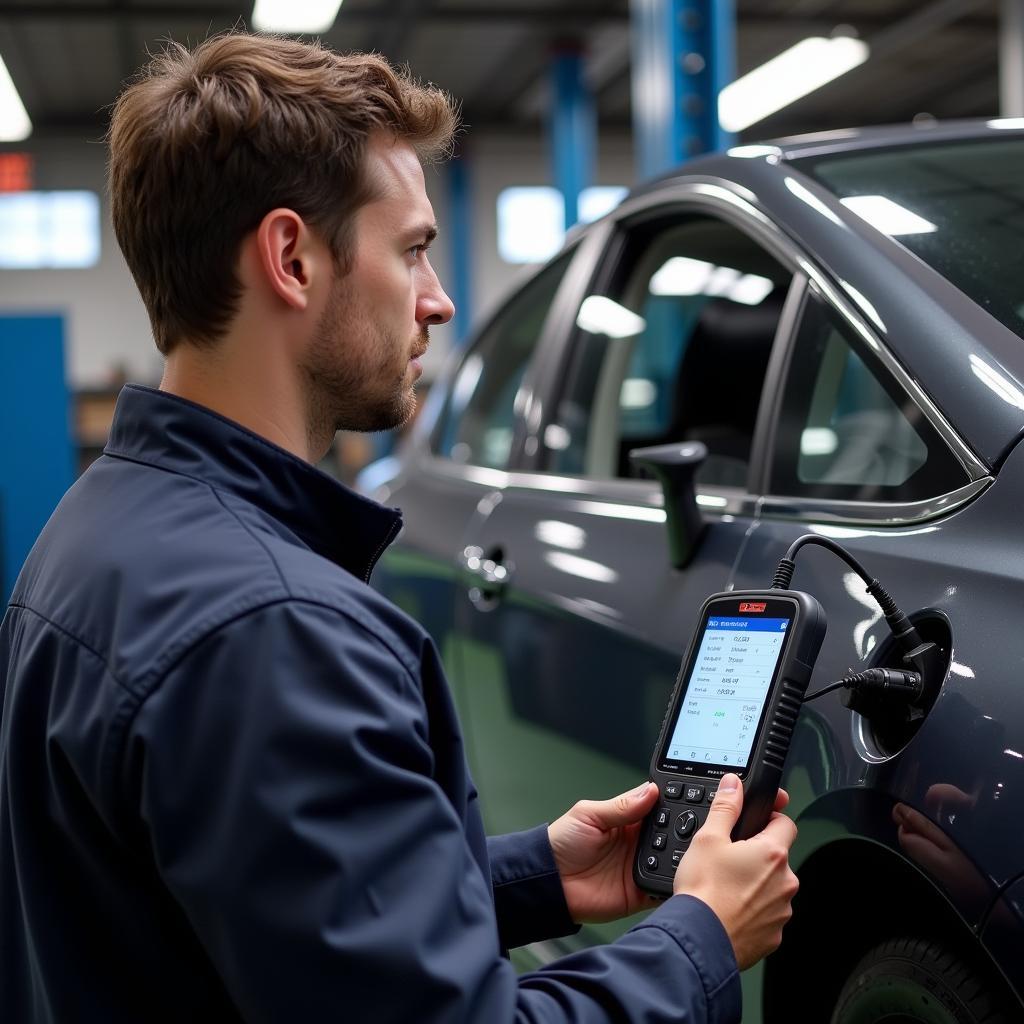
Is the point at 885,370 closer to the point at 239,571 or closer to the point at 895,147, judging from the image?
the point at 895,147

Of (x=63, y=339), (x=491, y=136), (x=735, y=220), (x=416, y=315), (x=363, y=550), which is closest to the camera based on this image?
(x=363, y=550)

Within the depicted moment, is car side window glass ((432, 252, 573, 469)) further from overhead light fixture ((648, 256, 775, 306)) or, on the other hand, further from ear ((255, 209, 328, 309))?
ear ((255, 209, 328, 309))

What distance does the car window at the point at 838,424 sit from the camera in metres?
1.67

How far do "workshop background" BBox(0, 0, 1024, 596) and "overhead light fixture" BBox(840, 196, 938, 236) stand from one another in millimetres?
4673

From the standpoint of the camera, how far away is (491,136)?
19.1 m

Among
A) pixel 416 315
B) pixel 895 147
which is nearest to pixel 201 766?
pixel 416 315

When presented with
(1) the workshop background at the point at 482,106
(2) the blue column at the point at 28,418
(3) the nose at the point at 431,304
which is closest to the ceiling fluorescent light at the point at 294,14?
(1) the workshop background at the point at 482,106

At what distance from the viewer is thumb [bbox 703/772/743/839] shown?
1.21 meters

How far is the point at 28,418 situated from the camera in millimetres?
7633

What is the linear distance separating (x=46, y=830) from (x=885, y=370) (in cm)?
106

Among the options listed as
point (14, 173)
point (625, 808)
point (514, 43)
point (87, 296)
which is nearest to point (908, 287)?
point (625, 808)

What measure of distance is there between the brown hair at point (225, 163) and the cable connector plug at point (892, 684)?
0.63 m

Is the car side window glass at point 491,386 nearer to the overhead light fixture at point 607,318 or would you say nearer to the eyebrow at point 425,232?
the overhead light fixture at point 607,318

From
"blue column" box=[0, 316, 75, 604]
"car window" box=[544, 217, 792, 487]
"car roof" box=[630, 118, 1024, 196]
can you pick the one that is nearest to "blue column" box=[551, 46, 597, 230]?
"blue column" box=[0, 316, 75, 604]
